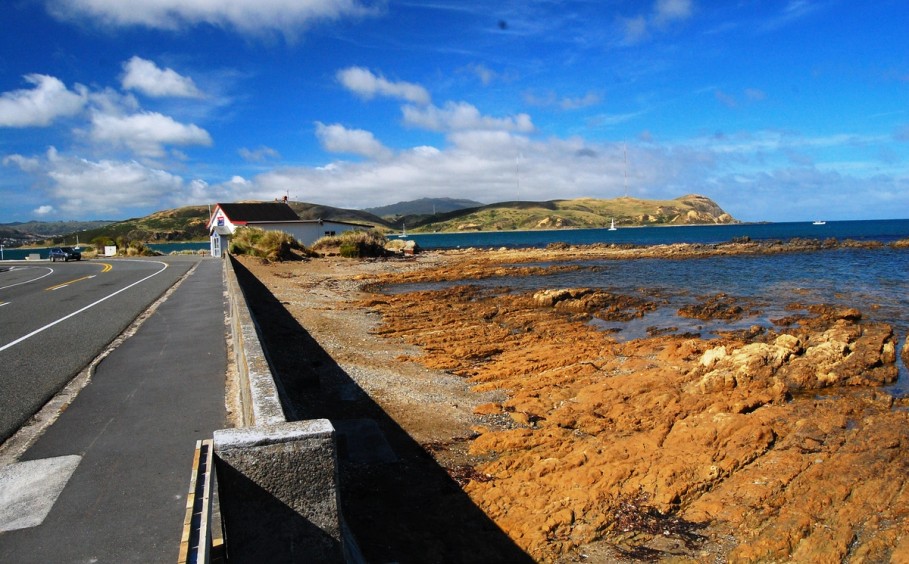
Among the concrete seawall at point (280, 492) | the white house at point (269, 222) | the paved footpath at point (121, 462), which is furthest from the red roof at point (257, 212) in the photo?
the concrete seawall at point (280, 492)

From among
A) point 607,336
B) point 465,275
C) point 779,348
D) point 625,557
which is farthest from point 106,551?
point 465,275

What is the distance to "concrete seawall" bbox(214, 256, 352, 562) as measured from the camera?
3.27m

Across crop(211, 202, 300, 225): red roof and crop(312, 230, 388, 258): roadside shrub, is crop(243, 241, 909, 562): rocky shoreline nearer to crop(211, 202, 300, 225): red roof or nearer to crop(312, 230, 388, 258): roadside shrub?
crop(312, 230, 388, 258): roadside shrub

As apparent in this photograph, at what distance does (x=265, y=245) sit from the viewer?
45.4 meters

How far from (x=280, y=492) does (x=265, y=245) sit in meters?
44.3

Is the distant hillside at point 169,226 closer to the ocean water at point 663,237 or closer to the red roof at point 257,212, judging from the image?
the ocean water at point 663,237

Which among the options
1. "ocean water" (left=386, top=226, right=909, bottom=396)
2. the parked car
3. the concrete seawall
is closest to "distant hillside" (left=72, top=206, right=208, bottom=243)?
the parked car

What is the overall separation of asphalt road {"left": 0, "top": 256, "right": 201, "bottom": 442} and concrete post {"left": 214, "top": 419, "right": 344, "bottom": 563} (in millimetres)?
4858

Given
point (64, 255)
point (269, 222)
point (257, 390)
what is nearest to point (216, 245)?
point (269, 222)

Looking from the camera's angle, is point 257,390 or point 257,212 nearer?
point 257,390

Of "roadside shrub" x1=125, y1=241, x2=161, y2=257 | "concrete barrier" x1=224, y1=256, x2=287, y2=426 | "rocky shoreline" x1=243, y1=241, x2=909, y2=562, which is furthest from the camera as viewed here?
"roadside shrub" x1=125, y1=241, x2=161, y2=257

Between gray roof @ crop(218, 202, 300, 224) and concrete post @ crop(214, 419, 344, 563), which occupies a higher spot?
gray roof @ crop(218, 202, 300, 224)

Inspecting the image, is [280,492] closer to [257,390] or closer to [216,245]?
[257,390]

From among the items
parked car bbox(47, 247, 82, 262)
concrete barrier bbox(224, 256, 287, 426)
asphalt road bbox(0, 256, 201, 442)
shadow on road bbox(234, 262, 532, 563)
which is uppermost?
parked car bbox(47, 247, 82, 262)
